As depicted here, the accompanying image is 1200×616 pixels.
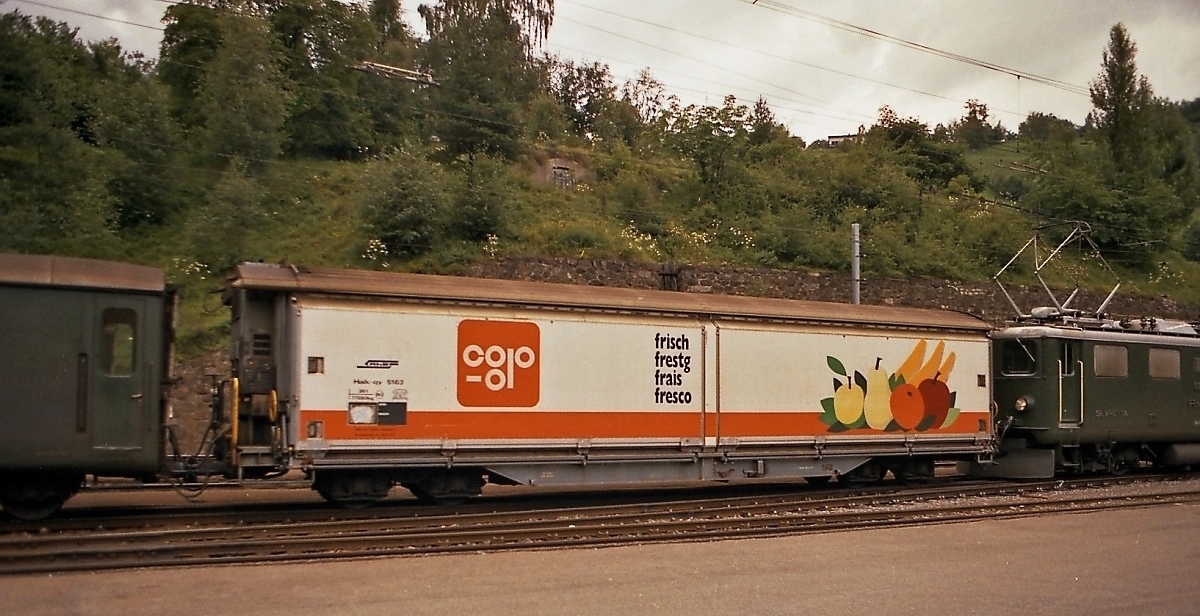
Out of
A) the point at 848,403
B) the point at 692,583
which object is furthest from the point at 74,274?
the point at 848,403

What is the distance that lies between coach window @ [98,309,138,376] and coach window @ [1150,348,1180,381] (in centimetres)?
1882

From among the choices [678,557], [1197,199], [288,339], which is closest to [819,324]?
[678,557]

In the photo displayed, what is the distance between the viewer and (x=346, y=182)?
30.8 m

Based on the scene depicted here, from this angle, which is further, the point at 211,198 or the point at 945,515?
the point at 211,198

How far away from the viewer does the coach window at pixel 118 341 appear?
1106 cm

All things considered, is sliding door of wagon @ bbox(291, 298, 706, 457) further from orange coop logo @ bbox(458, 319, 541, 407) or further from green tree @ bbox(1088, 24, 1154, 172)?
green tree @ bbox(1088, 24, 1154, 172)

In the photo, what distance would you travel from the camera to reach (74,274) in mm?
11039

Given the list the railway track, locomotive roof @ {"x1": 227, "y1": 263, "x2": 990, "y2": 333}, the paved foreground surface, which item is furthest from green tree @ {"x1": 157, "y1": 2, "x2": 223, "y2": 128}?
the paved foreground surface

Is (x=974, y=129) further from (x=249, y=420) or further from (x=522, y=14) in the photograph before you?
(x=249, y=420)

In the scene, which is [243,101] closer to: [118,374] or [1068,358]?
[118,374]

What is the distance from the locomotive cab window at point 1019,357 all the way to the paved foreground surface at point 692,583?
726 cm

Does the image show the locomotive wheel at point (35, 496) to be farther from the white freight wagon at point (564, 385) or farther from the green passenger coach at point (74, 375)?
the white freight wagon at point (564, 385)

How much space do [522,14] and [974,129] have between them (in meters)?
56.0

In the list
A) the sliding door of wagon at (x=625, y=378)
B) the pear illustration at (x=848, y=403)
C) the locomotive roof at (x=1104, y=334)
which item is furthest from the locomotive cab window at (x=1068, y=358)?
the sliding door of wagon at (x=625, y=378)
